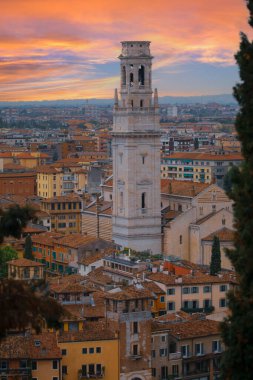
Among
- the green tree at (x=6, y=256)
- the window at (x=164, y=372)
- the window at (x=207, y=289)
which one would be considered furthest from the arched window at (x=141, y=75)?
the window at (x=164, y=372)

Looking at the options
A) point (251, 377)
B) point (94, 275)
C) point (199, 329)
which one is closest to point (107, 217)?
point (94, 275)

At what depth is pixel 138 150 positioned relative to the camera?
166 feet

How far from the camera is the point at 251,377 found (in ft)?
52.7

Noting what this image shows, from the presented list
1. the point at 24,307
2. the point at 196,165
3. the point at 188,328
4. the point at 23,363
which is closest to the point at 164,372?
the point at 188,328

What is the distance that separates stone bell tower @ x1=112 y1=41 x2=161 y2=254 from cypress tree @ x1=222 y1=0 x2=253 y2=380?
111ft

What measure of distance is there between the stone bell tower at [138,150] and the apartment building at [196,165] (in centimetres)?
3512

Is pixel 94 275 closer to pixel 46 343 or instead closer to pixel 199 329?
pixel 199 329

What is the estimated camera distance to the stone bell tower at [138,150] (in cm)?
5028

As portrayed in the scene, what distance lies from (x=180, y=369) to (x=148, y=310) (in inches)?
61.9

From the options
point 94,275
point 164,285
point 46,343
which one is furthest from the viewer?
point 94,275

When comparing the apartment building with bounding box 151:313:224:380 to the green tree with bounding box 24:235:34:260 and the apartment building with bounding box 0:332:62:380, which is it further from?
the green tree with bounding box 24:235:34:260

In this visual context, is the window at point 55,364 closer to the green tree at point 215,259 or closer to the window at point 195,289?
the window at point 195,289

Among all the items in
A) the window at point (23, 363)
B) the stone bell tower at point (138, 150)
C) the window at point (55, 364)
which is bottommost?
the window at point (55, 364)

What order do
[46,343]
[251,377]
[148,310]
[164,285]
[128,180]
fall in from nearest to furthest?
[251,377], [46,343], [148,310], [164,285], [128,180]
